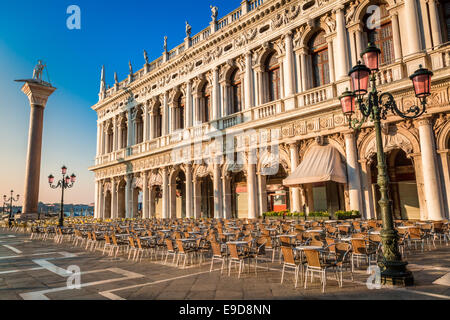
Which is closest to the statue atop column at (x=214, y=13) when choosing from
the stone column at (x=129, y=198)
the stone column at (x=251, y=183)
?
the stone column at (x=251, y=183)

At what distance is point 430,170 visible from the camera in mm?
12219

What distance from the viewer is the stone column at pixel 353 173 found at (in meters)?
14.2

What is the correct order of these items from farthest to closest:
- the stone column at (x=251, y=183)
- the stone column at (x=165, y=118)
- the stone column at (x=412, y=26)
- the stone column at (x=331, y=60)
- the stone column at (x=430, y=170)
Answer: the stone column at (x=165, y=118)
the stone column at (x=251, y=183)
the stone column at (x=331, y=60)
the stone column at (x=412, y=26)
the stone column at (x=430, y=170)

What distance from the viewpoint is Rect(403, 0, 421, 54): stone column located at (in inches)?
511

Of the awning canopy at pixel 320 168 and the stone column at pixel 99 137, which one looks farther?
the stone column at pixel 99 137

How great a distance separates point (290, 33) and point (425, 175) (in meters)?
10.5

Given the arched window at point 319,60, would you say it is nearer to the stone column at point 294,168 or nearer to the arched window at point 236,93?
the stone column at point 294,168

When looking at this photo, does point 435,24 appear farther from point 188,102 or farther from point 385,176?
point 188,102

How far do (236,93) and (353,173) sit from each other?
10.7m

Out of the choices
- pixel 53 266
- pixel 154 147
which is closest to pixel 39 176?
pixel 154 147

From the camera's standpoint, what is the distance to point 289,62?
1756 cm

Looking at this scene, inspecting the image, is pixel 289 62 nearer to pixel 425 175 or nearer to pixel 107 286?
pixel 425 175

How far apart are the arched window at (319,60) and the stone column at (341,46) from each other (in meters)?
1.22
